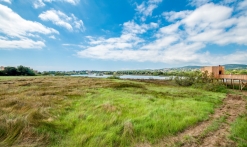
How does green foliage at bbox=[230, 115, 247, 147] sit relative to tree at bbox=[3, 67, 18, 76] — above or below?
below

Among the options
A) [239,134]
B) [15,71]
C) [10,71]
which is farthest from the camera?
[15,71]

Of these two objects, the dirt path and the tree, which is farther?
the tree

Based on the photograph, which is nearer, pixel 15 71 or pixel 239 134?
pixel 239 134

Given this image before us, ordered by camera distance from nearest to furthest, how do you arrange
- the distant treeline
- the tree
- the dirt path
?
the dirt path < the distant treeline < the tree

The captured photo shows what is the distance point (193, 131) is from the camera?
5.81 meters

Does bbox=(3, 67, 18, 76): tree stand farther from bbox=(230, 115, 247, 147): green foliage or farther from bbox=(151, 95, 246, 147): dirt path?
bbox=(230, 115, 247, 147): green foliage

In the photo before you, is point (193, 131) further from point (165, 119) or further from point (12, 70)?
point (12, 70)

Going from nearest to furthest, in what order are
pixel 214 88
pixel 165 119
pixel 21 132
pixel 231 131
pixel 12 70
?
pixel 21 132 < pixel 231 131 < pixel 165 119 < pixel 214 88 < pixel 12 70

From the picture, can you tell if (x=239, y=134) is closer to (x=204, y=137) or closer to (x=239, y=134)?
(x=239, y=134)

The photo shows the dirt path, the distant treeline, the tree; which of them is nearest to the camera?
the dirt path

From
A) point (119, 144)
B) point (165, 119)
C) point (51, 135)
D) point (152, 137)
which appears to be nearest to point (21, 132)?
point (51, 135)

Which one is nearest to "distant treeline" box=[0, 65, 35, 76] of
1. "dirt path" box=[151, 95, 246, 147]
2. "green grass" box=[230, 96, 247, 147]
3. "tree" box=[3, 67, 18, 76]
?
"tree" box=[3, 67, 18, 76]

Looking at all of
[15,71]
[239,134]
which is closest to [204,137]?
[239,134]

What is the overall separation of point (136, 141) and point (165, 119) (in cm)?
252
